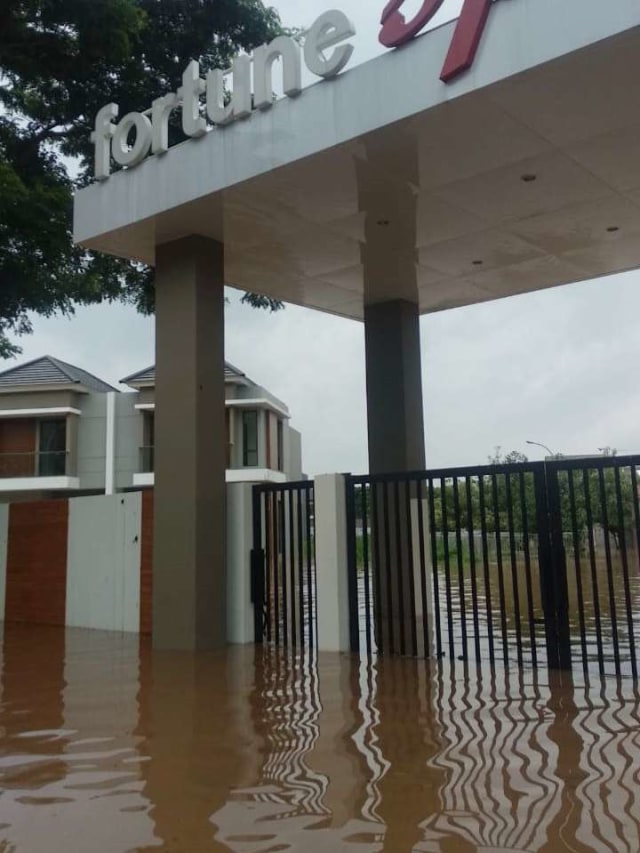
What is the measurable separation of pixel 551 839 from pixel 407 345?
29.5 feet

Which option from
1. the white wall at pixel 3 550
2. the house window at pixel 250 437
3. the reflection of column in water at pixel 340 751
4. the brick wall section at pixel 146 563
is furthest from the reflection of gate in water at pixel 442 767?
the house window at pixel 250 437

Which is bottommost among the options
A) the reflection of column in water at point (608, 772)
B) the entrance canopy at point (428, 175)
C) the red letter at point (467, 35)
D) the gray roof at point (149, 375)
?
the reflection of column in water at point (608, 772)

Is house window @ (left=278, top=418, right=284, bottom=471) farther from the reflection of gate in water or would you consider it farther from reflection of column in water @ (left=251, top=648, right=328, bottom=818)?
the reflection of gate in water

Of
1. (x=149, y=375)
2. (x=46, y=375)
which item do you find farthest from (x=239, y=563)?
(x=46, y=375)

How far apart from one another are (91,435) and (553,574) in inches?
965

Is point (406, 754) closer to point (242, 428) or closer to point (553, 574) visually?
point (553, 574)

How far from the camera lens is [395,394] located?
11352 mm

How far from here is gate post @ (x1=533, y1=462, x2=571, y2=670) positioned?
670 cm

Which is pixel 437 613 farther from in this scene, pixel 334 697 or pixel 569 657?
pixel 334 697

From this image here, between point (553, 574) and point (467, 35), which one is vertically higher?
point (467, 35)

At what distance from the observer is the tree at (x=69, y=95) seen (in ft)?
40.7

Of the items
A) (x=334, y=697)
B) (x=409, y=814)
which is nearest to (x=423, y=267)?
(x=334, y=697)

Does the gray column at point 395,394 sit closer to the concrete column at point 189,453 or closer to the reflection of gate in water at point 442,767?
the concrete column at point 189,453

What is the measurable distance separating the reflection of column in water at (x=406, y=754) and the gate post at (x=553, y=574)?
1.09 meters
